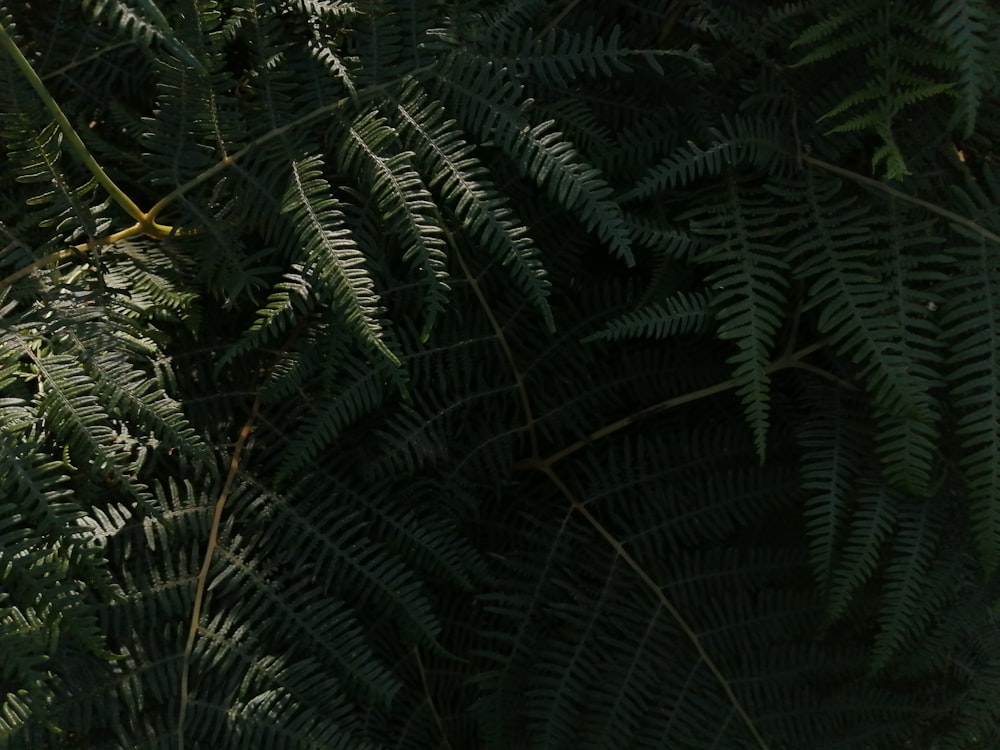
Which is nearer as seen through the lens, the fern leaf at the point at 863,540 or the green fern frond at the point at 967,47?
the green fern frond at the point at 967,47

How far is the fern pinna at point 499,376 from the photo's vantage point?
137 centimetres

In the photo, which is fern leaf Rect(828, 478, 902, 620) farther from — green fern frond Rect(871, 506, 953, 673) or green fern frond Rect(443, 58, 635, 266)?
green fern frond Rect(443, 58, 635, 266)

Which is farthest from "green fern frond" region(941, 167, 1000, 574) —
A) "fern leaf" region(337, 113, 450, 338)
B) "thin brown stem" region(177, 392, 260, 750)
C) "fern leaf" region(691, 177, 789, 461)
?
"thin brown stem" region(177, 392, 260, 750)

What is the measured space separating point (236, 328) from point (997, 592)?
4.60 feet

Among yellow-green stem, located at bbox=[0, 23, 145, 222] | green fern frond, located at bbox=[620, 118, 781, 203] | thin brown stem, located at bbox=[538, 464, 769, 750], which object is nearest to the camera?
yellow-green stem, located at bbox=[0, 23, 145, 222]

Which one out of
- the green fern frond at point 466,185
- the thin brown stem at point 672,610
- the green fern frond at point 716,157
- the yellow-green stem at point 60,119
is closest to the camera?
the yellow-green stem at point 60,119

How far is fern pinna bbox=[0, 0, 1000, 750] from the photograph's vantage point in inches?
54.0

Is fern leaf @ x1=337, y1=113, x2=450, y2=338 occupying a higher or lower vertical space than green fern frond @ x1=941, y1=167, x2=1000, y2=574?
higher

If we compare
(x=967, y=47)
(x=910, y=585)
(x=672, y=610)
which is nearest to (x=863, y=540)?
(x=910, y=585)

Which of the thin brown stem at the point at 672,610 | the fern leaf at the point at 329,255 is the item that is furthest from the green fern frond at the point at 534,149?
the thin brown stem at the point at 672,610

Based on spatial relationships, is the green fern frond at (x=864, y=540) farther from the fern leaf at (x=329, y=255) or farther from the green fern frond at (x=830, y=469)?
the fern leaf at (x=329, y=255)

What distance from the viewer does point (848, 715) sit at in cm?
159

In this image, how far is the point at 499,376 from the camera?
1660 mm

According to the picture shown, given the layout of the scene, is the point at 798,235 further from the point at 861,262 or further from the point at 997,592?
the point at 997,592
